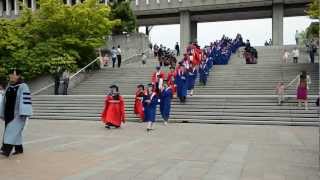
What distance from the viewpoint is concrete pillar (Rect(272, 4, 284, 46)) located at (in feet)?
162

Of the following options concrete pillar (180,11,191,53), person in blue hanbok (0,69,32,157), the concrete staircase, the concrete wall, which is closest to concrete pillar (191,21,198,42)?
concrete pillar (180,11,191,53)

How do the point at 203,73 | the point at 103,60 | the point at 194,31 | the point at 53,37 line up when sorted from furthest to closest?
the point at 194,31 < the point at 103,60 < the point at 53,37 < the point at 203,73

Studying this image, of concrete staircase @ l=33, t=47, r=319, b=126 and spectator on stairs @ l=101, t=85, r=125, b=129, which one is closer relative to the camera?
spectator on stairs @ l=101, t=85, r=125, b=129

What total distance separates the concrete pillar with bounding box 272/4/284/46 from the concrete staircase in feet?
50.5

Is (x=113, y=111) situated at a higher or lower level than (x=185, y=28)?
lower

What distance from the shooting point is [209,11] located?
53.0 metres

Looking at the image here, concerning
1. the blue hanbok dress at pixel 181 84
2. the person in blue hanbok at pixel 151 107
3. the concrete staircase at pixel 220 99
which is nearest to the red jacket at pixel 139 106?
the concrete staircase at pixel 220 99

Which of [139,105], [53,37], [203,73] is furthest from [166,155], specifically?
[53,37]

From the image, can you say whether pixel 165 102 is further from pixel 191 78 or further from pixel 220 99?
pixel 191 78

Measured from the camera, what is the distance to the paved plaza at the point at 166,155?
8.46 metres

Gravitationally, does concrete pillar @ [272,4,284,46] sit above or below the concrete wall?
above

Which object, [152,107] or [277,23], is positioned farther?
[277,23]

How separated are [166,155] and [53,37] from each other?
2390 centimetres

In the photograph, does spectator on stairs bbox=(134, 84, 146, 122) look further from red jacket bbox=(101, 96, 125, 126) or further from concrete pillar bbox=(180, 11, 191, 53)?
concrete pillar bbox=(180, 11, 191, 53)
